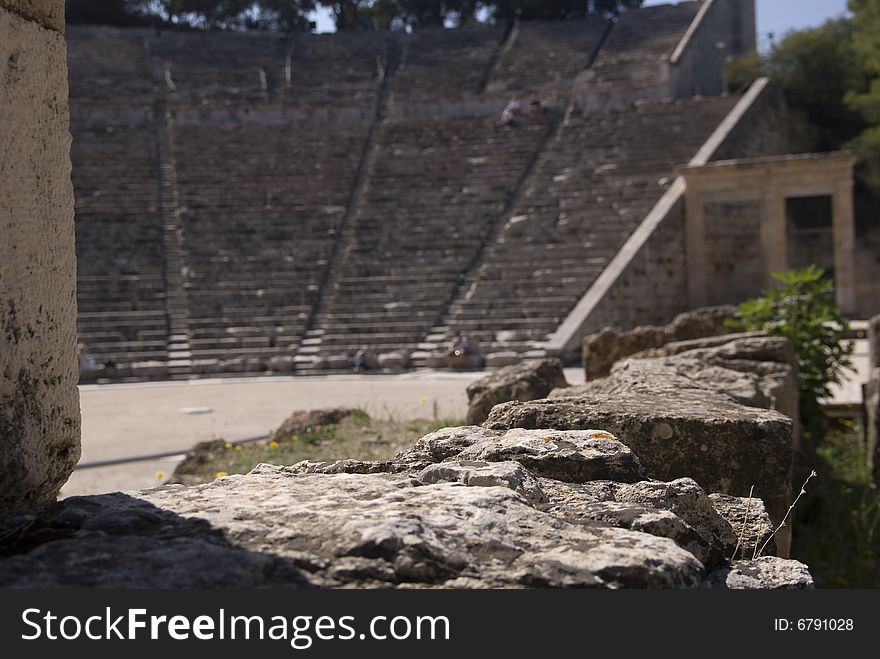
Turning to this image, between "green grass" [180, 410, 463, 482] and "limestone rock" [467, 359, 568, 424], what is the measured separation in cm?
38

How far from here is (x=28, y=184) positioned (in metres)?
2.56

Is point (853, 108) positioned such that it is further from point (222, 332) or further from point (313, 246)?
point (222, 332)

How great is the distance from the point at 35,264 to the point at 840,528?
4862 millimetres

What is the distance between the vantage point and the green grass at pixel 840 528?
545 cm

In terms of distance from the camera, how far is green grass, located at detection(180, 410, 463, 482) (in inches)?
263

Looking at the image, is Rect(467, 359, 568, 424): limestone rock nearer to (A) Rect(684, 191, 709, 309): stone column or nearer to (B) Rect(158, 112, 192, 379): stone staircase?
(B) Rect(158, 112, 192, 379): stone staircase

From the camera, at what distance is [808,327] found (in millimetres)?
8602

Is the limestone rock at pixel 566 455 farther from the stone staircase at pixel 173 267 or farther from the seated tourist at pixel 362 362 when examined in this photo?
the stone staircase at pixel 173 267

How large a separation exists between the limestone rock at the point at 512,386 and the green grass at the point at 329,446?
0.38 m

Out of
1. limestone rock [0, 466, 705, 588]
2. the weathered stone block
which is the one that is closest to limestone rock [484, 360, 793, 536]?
limestone rock [0, 466, 705, 588]

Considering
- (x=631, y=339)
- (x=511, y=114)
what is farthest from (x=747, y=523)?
(x=511, y=114)

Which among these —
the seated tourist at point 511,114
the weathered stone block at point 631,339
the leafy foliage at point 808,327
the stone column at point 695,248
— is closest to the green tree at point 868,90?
the stone column at point 695,248

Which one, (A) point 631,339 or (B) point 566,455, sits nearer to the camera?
A: (B) point 566,455

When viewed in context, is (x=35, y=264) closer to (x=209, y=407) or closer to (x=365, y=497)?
(x=365, y=497)
